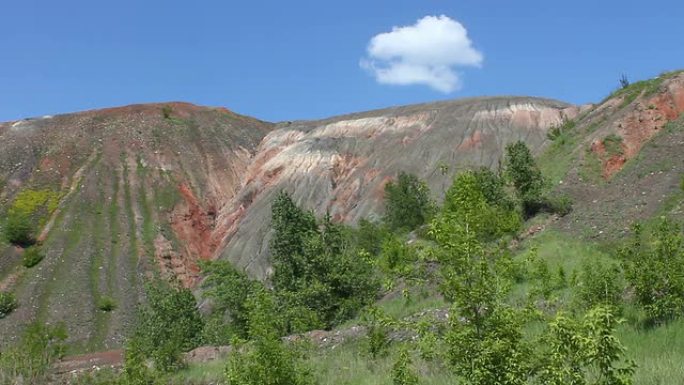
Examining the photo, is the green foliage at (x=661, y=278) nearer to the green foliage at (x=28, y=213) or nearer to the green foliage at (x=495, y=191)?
the green foliage at (x=495, y=191)

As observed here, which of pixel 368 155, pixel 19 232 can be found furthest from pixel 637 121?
pixel 19 232

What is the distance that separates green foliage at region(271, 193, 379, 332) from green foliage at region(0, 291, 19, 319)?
68.4 feet

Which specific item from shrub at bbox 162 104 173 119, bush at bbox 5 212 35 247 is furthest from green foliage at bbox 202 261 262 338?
shrub at bbox 162 104 173 119

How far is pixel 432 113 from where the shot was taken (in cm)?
6097

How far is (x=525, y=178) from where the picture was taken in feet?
86.8

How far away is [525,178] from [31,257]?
3362 centimetres

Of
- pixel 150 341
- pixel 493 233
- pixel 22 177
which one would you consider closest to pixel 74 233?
pixel 22 177

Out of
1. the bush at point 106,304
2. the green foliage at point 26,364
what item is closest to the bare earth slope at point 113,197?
the bush at point 106,304

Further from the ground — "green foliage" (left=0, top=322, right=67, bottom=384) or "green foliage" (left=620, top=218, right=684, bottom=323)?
"green foliage" (left=620, top=218, right=684, bottom=323)

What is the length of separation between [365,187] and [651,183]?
95.2ft

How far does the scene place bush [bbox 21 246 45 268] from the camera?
4475 cm

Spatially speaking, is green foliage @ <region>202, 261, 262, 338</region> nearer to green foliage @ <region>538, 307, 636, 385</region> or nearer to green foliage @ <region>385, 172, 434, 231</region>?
green foliage @ <region>385, 172, 434, 231</region>

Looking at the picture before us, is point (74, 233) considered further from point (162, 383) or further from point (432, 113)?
point (162, 383)

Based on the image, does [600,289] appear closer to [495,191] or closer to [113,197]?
[495,191]
